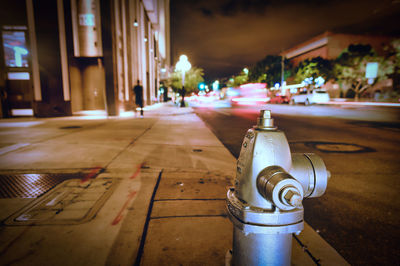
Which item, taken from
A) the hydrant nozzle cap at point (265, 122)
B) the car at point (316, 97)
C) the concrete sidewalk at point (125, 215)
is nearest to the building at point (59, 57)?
the concrete sidewalk at point (125, 215)

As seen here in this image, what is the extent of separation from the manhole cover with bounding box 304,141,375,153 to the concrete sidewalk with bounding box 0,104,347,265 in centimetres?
275

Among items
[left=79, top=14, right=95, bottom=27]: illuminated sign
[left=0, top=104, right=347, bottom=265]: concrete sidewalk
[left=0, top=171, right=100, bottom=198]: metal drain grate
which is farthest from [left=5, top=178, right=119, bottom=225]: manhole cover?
[left=79, top=14, right=95, bottom=27]: illuminated sign

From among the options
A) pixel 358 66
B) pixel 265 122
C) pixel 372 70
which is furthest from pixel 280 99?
pixel 265 122

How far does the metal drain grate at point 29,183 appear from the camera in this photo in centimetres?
295

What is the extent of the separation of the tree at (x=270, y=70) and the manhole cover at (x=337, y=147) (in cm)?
5727

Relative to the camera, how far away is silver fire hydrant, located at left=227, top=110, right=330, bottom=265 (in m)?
1.05

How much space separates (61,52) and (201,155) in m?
13.5

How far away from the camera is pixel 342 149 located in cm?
560

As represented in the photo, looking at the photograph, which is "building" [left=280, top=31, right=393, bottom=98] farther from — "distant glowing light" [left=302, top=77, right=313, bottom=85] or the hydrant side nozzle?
the hydrant side nozzle

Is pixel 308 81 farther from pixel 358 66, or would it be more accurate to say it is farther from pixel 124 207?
pixel 124 207

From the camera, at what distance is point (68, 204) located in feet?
8.55

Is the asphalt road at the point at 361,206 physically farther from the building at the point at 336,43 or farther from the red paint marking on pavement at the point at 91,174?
the building at the point at 336,43

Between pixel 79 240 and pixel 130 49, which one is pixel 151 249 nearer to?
pixel 79 240

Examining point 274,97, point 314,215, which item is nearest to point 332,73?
point 274,97
